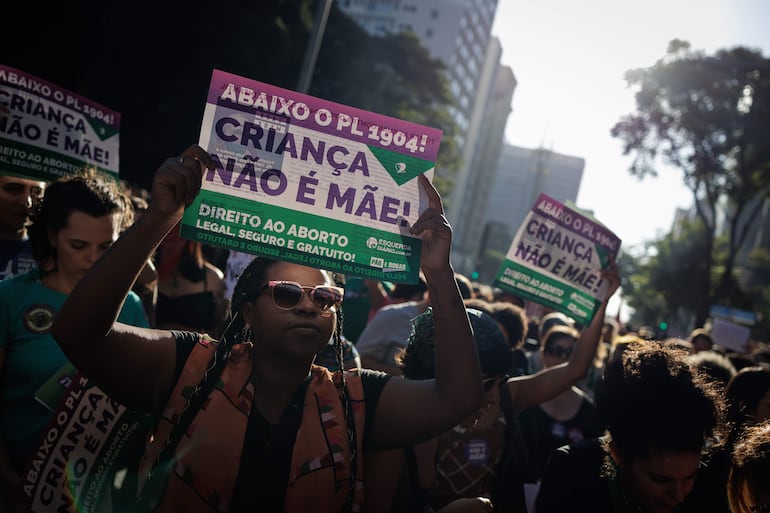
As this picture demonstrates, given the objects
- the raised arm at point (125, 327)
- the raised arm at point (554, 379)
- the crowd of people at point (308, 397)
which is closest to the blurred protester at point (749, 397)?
the crowd of people at point (308, 397)

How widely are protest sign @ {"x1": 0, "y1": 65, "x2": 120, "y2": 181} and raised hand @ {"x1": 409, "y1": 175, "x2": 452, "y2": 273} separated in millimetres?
2363

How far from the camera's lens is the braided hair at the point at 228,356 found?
194 cm

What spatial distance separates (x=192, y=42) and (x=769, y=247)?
4507 cm

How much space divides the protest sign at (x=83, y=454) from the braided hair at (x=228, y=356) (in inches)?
12.0

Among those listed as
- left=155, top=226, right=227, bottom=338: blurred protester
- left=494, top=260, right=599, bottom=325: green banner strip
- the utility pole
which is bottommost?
left=155, top=226, right=227, bottom=338: blurred protester

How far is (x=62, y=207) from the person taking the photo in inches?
113

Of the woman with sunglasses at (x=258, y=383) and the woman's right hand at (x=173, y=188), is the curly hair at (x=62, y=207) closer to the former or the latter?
the woman with sunglasses at (x=258, y=383)

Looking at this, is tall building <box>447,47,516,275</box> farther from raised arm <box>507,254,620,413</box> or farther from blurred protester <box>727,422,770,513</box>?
blurred protester <box>727,422,770,513</box>

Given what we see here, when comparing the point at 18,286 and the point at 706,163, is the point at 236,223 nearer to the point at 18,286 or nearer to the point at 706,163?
the point at 18,286

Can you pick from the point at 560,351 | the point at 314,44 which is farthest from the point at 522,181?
the point at 560,351

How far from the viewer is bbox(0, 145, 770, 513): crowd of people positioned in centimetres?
190

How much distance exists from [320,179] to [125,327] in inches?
33.9

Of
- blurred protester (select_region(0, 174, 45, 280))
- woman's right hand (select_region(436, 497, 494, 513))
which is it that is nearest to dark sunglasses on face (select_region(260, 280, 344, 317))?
woman's right hand (select_region(436, 497, 494, 513))

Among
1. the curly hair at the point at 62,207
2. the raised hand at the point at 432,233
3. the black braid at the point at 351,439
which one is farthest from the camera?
the curly hair at the point at 62,207
